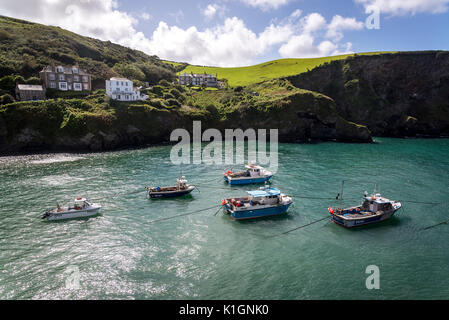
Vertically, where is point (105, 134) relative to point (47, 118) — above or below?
below

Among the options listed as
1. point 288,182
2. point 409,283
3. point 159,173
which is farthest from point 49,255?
point 288,182

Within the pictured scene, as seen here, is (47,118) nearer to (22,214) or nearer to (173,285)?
(22,214)

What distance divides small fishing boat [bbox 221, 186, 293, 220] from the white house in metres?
83.7

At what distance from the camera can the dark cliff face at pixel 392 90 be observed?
13862 centimetres

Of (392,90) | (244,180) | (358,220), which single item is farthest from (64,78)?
(392,90)

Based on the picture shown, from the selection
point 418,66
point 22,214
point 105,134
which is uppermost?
point 418,66

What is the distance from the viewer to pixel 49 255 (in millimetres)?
31188

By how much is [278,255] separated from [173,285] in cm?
1281

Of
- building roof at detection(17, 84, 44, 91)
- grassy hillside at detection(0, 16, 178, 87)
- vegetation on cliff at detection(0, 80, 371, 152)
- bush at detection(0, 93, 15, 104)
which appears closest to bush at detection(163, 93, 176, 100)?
vegetation on cliff at detection(0, 80, 371, 152)

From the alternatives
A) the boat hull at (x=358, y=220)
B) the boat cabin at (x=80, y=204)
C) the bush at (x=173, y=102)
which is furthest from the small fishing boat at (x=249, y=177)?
the bush at (x=173, y=102)

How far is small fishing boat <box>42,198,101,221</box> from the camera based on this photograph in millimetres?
40022

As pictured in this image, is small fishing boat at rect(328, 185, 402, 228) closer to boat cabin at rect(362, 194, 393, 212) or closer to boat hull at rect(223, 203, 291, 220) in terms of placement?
boat cabin at rect(362, 194, 393, 212)
